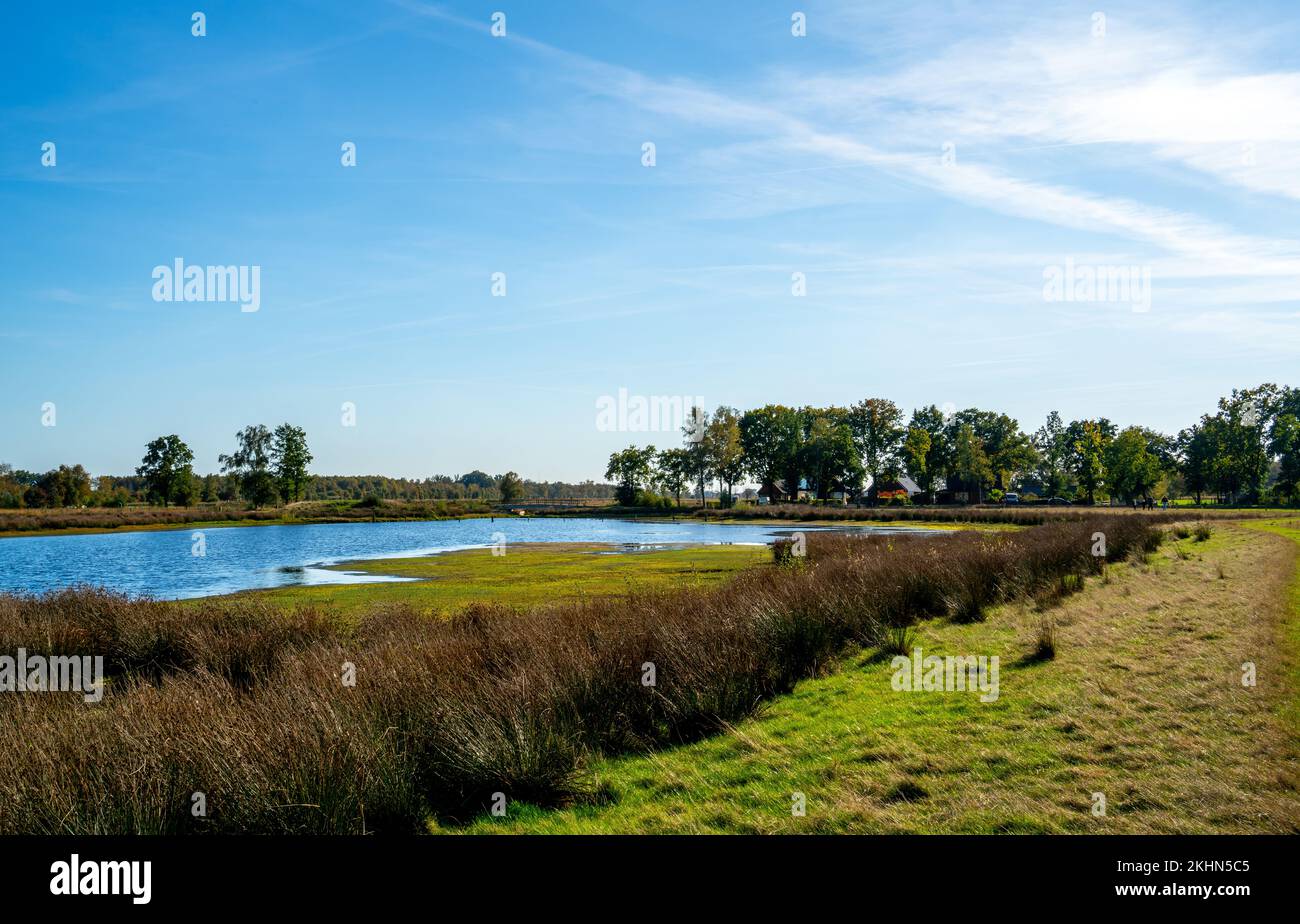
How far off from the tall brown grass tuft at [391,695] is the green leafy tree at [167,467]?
101m

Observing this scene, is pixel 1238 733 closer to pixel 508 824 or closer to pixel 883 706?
pixel 883 706

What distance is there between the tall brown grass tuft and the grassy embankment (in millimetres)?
721

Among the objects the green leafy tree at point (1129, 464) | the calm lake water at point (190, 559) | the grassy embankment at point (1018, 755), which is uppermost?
the green leafy tree at point (1129, 464)

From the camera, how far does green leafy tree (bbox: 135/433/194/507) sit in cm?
10562

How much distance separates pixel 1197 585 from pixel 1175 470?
11329 cm

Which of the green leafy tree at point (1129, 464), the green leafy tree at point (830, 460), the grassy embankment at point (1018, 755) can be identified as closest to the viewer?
the grassy embankment at point (1018, 755)

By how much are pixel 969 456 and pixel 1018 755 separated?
98262 mm

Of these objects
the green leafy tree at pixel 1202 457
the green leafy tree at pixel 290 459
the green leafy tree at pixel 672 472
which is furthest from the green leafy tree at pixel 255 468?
the green leafy tree at pixel 1202 457

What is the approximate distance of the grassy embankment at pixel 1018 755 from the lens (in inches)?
274

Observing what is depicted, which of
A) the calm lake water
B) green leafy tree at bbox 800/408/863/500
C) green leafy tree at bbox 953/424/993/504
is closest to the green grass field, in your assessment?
the calm lake water

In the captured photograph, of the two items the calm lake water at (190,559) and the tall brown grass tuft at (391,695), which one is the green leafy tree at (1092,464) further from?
the tall brown grass tuft at (391,695)
